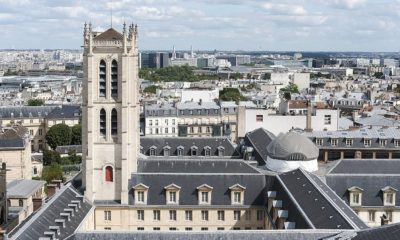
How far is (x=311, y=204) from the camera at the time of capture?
174ft

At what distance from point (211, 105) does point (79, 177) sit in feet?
273

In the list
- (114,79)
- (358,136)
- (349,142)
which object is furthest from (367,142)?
(114,79)

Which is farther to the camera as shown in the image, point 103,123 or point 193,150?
point 193,150

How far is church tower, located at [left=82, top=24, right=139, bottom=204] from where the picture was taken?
6512 centimetres

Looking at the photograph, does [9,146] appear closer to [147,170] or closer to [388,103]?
[147,170]

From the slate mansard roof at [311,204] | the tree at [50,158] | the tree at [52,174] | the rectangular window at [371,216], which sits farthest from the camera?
the tree at [50,158]

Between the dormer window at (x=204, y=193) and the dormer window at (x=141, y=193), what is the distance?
16.7ft

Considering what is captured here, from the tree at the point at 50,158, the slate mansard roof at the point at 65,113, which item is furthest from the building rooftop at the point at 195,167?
the slate mansard roof at the point at 65,113

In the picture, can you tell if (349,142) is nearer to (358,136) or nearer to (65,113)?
(358,136)

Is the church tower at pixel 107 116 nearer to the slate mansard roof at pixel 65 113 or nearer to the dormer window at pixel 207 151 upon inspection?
the dormer window at pixel 207 151

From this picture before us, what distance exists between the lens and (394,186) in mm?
63781

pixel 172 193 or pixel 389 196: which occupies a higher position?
pixel 389 196

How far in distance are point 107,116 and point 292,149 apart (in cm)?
2026

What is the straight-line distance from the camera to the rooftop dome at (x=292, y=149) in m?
72.0
